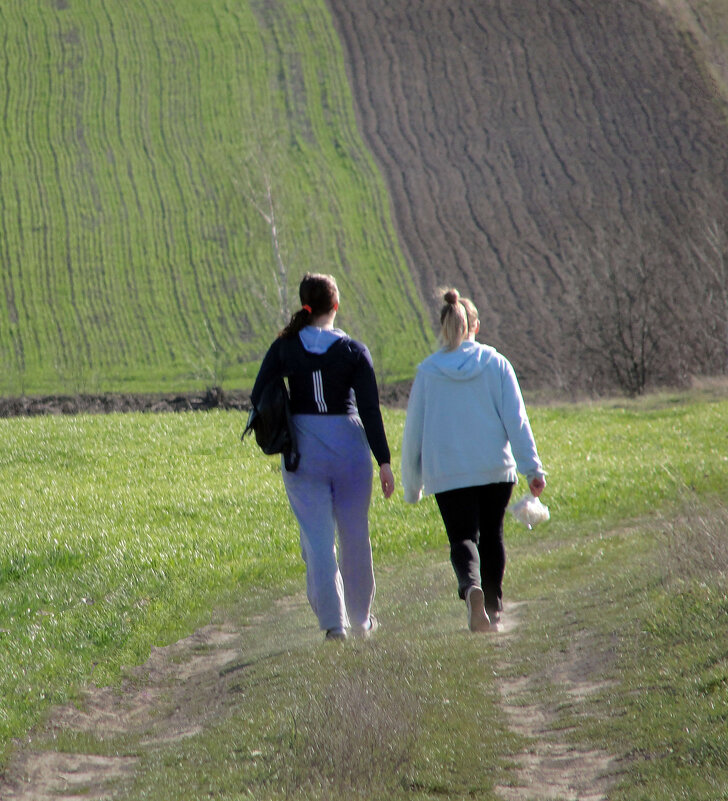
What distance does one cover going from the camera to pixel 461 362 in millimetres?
6852

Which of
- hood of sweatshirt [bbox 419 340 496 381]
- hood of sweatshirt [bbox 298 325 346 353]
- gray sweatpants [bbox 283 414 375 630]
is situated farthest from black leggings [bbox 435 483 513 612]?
hood of sweatshirt [bbox 298 325 346 353]

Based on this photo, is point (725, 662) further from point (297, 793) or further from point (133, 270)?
point (133, 270)

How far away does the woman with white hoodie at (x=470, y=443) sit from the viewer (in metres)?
6.79

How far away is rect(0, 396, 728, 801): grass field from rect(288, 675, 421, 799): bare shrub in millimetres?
14

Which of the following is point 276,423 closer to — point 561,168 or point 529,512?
point 529,512

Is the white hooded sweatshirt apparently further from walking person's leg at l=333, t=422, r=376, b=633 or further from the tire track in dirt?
the tire track in dirt

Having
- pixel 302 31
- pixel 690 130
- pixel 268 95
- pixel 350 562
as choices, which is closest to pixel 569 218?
pixel 690 130

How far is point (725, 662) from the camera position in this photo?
528cm

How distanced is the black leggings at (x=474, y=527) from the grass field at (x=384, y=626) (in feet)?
1.51

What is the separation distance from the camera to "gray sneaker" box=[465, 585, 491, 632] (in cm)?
673

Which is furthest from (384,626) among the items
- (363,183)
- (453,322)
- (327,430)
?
(363,183)

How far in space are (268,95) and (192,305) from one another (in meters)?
17.4

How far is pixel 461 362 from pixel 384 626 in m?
2.28

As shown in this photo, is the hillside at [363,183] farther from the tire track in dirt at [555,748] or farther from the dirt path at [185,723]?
the tire track in dirt at [555,748]
